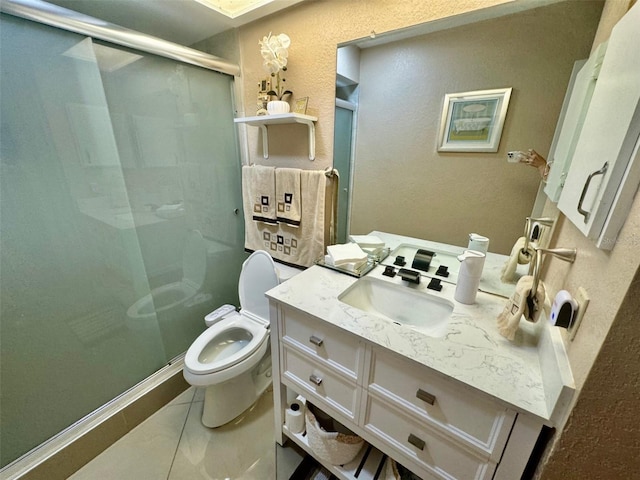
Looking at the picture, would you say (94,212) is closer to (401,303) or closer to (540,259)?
(401,303)

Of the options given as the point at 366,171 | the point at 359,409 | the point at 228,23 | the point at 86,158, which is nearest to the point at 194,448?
the point at 359,409

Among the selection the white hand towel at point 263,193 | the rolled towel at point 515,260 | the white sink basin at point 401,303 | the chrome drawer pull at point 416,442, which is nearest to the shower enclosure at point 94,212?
the white hand towel at point 263,193

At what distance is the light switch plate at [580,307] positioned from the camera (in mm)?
523

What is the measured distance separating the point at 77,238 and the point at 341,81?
1480mm

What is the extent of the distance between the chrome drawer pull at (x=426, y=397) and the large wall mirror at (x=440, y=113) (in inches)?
25.7

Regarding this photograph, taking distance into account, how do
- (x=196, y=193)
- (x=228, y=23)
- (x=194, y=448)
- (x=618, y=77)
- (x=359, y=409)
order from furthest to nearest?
(x=196, y=193) → (x=228, y=23) → (x=194, y=448) → (x=359, y=409) → (x=618, y=77)

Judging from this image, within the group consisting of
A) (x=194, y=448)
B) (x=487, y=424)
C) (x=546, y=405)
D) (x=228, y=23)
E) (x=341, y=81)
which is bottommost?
(x=194, y=448)

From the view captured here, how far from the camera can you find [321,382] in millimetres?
947

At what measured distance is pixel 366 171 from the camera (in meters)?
1.23

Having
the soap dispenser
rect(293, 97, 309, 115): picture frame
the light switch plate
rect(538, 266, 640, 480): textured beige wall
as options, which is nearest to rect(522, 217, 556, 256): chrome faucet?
the soap dispenser

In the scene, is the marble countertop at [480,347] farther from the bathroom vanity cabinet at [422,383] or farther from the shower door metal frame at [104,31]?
the shower door metal frame at [104,31]

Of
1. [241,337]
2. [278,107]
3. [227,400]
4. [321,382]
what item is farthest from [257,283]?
[278,107]

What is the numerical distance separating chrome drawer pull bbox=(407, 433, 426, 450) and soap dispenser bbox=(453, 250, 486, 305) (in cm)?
47

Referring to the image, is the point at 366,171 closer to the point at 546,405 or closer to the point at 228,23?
the point at 546,405
